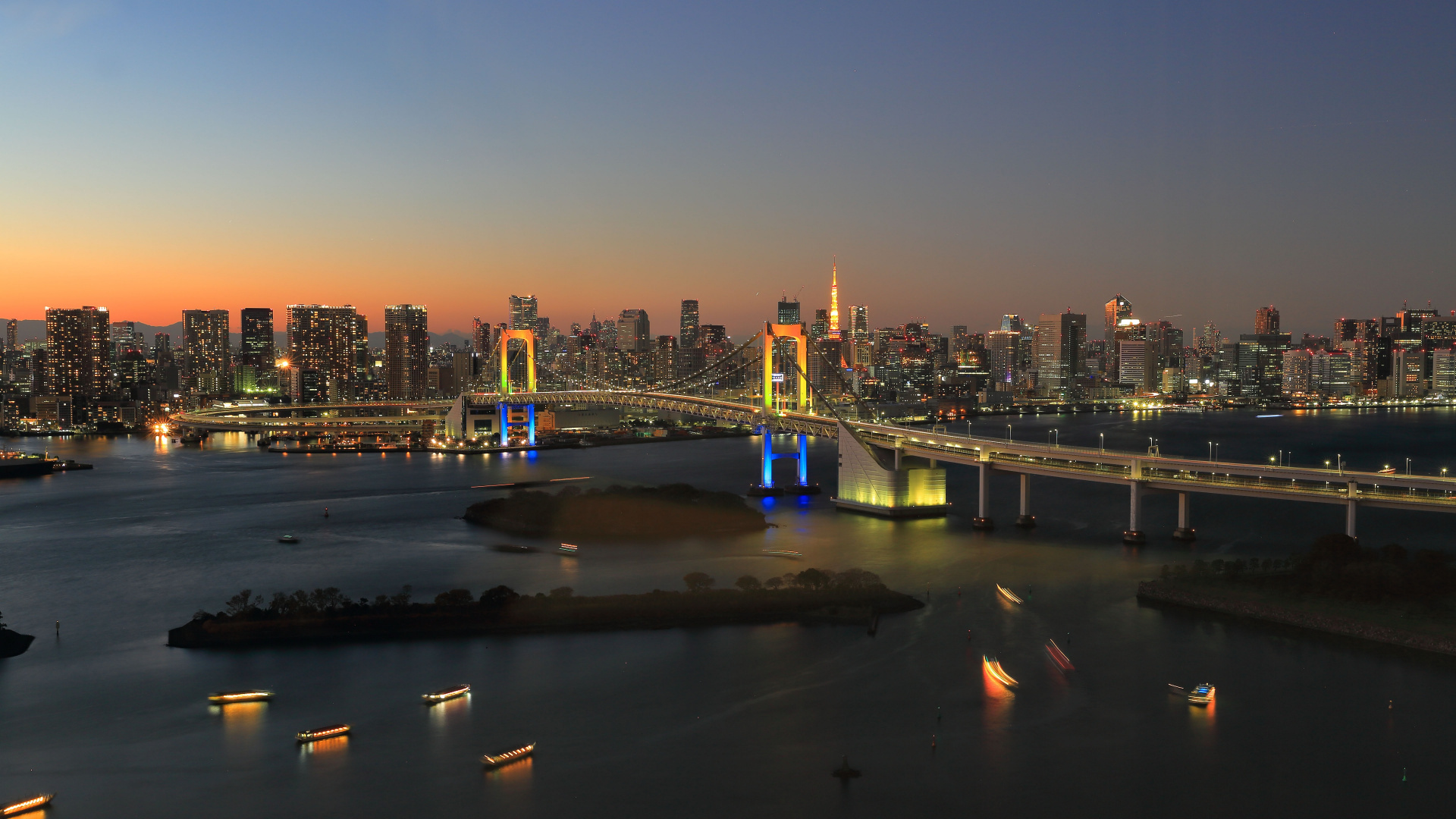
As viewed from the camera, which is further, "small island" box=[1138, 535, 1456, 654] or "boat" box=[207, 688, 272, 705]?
"small island" box=[1138, 535, 1456, 654]

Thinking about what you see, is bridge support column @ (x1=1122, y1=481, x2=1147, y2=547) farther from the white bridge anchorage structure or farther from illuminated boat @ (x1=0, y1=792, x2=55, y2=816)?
illuminated boat @ (x1=0, y1=792, x2=55, y2=816)

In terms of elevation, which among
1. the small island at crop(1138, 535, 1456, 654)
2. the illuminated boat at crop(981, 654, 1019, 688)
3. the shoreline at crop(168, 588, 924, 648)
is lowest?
the illuminated boat at crop(981, 654, 1019, 688)

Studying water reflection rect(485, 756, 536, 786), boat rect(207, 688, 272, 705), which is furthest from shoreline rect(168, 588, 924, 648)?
water reflection rect(485, 756, 536, 786)

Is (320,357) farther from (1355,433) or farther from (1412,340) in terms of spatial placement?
(1412,340)

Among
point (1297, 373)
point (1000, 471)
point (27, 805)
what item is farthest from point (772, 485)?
point (1297, 373)

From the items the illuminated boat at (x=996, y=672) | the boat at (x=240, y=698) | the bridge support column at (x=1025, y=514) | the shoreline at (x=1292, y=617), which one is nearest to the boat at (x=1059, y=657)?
the illuminated boat at (x=996, y=672)

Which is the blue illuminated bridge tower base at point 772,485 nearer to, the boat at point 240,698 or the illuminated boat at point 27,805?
the boat at point 240,698
